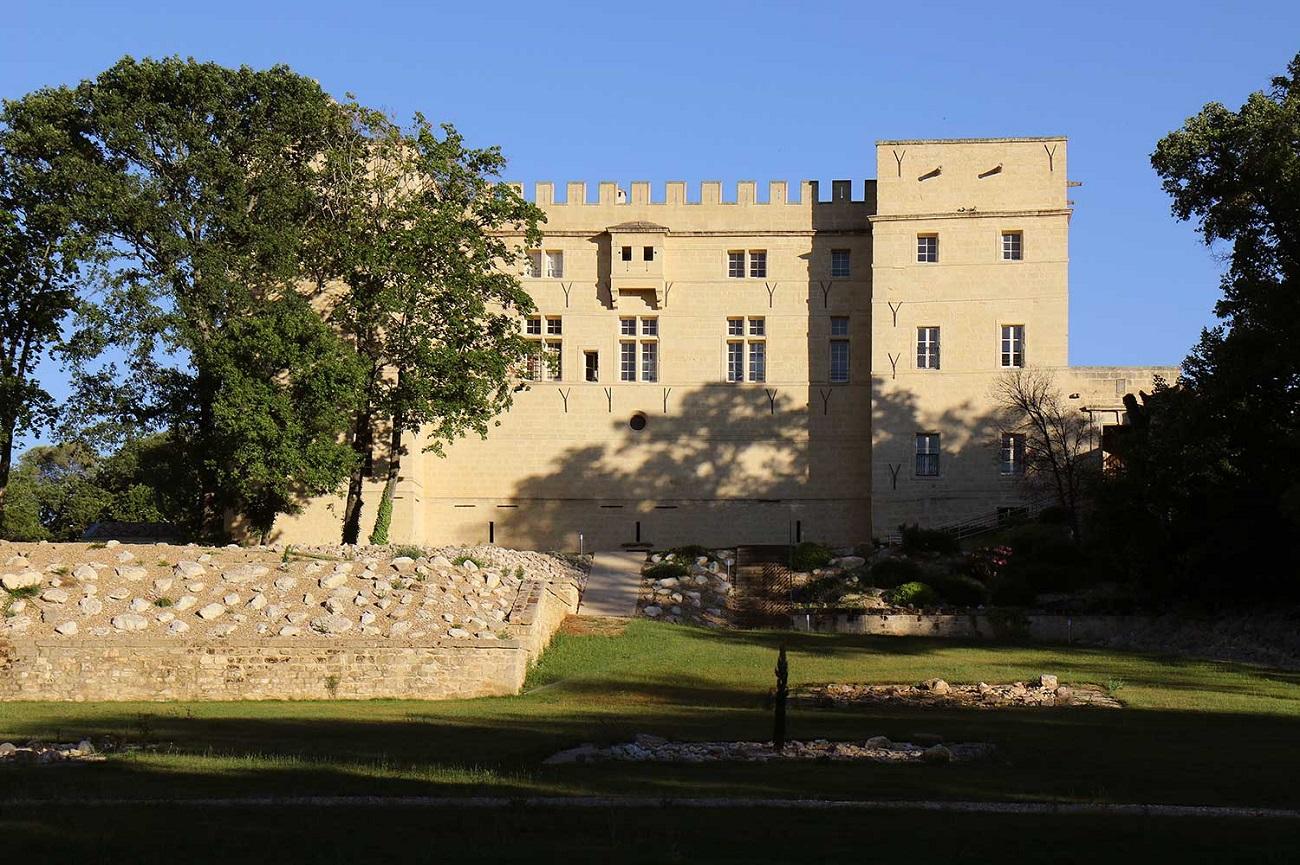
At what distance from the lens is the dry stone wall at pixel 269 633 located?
28.6m

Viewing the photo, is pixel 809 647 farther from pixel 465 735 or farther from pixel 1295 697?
pixel 465 735

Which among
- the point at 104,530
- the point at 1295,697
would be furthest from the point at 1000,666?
the point at 104,530

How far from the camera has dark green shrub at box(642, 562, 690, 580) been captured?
143 ft

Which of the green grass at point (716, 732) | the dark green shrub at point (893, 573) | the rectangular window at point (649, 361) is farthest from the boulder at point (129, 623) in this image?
the rectangular window at point (649, 361)

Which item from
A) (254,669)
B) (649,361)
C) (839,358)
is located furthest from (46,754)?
(839,358)

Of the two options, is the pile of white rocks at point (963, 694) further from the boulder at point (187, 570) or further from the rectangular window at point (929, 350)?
the rectangular window at point (929, 350)

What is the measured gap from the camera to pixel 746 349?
5234cm

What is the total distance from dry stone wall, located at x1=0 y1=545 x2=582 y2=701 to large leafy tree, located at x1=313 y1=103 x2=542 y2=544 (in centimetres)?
844

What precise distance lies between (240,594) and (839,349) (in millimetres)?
25672

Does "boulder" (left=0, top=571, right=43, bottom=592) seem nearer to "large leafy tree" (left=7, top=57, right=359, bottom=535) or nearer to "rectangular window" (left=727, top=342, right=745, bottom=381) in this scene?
"large leafy tree" (left=7, top=57, right=359, bottom=535)

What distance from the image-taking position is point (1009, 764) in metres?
18.8

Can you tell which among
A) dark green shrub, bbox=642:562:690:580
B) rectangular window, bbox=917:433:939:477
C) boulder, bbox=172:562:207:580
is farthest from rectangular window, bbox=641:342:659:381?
boulder, bbox=172:562:207:580

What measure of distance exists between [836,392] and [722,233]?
21.2 ft

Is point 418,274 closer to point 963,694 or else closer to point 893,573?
point 893,573
